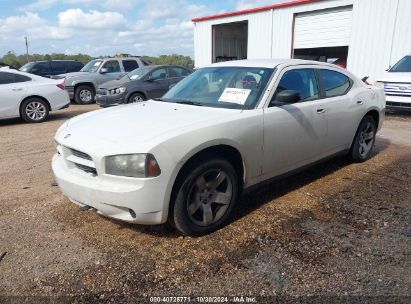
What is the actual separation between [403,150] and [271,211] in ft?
13.0

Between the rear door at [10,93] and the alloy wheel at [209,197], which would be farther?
the rear door at [10,93]

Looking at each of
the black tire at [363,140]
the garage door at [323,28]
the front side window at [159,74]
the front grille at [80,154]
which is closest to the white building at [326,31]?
the garage door at [323,28]

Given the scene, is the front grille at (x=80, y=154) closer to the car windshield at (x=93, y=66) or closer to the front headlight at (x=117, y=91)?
the front headlight at (x=117, y=91)

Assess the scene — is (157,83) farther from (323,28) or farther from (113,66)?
(323,28)

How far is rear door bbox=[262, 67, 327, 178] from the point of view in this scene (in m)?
3.71

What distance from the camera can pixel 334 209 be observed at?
391 centimetres

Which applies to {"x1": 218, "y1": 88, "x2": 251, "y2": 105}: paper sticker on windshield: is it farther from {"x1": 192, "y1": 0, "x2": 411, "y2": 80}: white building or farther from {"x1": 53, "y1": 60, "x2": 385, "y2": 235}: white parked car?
{"x1": 192, "y1": 0, "x2": 411, "y2": 80}: white building

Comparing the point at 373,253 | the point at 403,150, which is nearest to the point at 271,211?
the point at 373,253

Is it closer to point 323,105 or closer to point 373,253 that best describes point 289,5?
point 323,105

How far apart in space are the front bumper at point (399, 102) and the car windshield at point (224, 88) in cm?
759

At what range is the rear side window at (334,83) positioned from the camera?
4.59 m

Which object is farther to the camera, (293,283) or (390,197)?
(390,197)

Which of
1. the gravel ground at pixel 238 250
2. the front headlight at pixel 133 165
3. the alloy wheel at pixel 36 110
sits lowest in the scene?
the gravel ground at pixel 238 250

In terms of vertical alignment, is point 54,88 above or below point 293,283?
above
